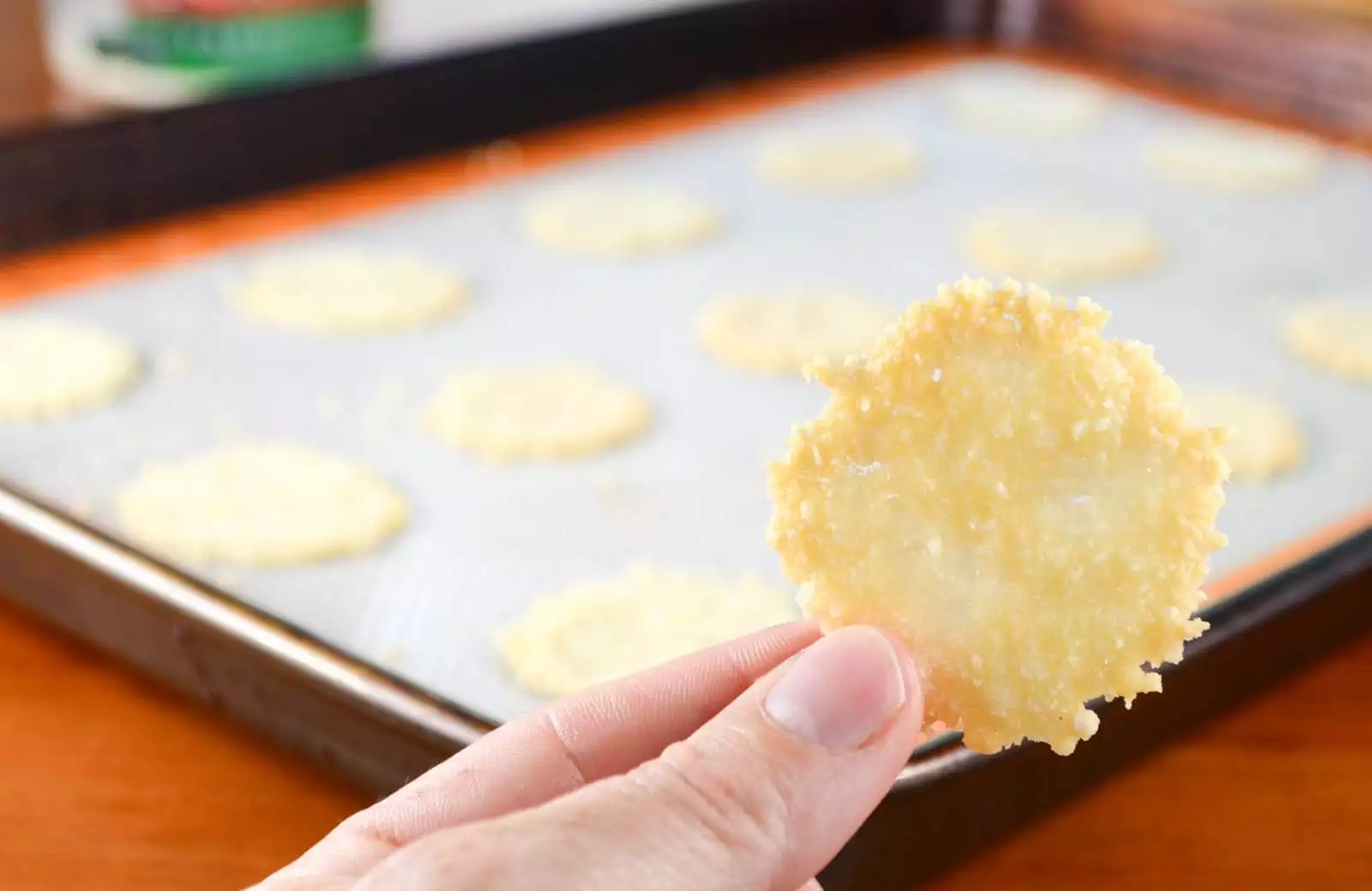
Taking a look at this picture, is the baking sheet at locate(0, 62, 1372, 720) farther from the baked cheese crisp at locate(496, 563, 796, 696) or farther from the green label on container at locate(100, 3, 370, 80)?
the green label on container at locate(100, 3, 370, 80)

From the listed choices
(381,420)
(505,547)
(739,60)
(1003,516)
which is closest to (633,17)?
(739,60)

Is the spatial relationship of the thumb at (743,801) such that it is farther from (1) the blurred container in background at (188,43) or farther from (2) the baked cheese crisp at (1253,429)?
(1) the blurred container in background at (188,43)

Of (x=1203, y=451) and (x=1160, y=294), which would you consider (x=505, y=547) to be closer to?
(x=1203, y=451)

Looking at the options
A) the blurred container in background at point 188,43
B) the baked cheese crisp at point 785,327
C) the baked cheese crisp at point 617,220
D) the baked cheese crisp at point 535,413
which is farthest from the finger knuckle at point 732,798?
the blurred container in background at point 188,43

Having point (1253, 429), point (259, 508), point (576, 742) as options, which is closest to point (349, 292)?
point (259, 508)

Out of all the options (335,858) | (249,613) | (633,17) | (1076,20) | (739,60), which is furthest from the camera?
(1076,20)

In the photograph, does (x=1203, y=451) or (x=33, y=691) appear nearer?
(x=1203, y=451)

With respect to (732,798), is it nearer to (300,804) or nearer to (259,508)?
(300,804)

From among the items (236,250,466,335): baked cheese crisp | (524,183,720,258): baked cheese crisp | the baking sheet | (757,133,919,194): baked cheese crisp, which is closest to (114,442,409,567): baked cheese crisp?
the baking sheet
